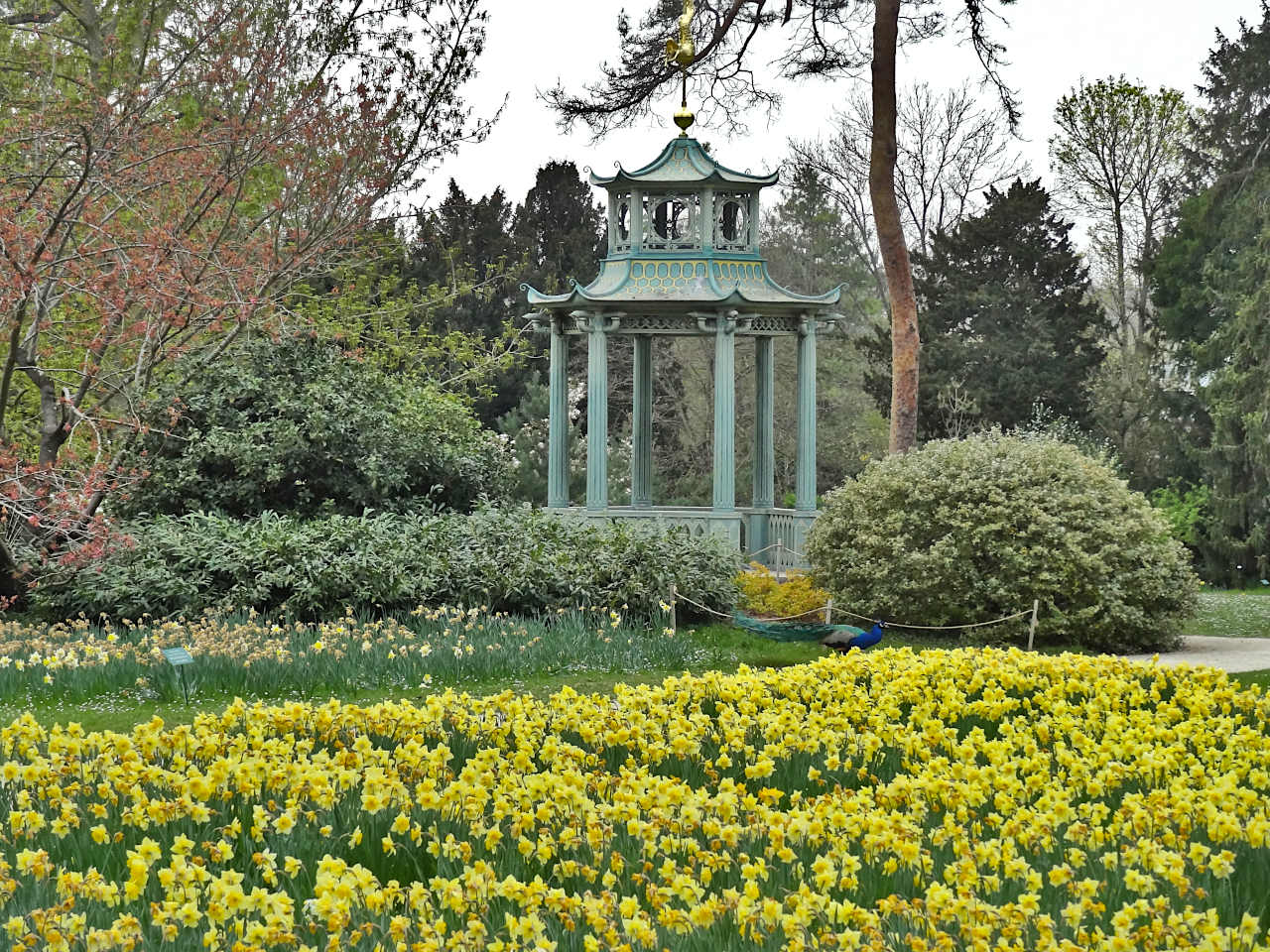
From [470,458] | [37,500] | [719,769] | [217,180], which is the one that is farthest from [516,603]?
[719,769]

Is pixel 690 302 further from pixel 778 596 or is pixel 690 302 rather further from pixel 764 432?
pixel 778 596

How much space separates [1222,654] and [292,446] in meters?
8.22

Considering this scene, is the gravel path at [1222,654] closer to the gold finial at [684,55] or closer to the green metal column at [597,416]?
the green metal column at [597,416]

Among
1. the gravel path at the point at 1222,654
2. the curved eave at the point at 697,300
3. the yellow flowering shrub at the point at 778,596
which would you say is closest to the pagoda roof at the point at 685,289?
the curved eave at the point at 697,300

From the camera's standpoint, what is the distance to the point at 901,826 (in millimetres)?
3850

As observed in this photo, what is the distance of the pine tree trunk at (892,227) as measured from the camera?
15.7 meters

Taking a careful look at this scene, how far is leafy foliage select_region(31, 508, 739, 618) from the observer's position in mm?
10469

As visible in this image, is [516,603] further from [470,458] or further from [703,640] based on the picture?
[470,458]

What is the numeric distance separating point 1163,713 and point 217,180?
943 cm

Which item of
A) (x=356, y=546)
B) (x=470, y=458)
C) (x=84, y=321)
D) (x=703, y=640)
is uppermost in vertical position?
(x=84, y=321)

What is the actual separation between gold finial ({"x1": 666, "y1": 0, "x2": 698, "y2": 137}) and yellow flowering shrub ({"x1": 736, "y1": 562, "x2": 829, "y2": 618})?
19.1 feet

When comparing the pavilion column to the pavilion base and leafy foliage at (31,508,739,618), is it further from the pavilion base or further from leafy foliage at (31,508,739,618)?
leafy foliage at (31,508,739,618)

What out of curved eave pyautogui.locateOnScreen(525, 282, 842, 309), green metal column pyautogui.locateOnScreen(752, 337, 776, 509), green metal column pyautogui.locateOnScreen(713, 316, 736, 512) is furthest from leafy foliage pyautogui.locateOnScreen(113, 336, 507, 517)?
green metal column pyautogui.locateOnScreen(752, 337, 776, 509)

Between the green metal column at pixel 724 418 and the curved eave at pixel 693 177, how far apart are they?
1.62 m
